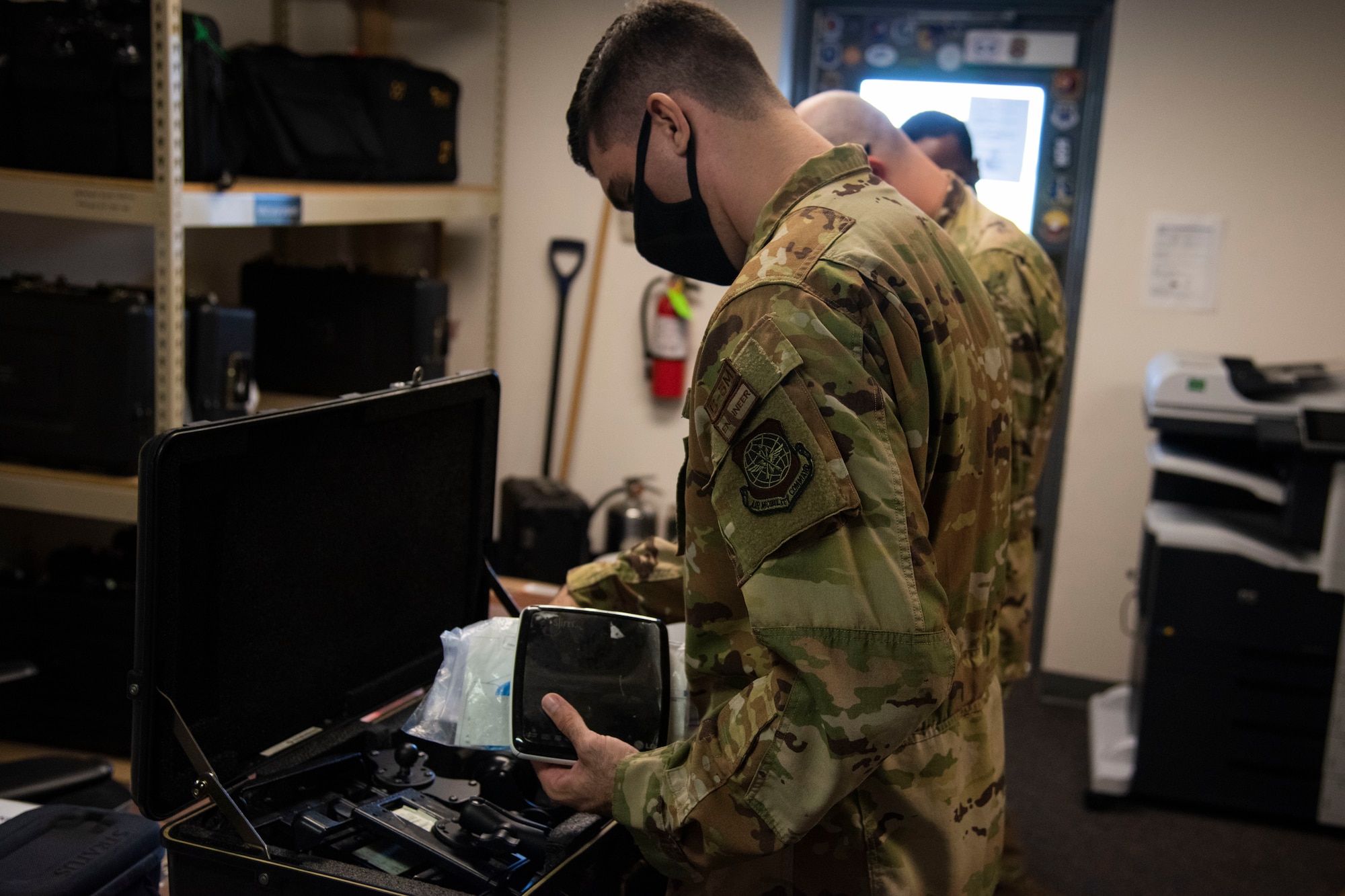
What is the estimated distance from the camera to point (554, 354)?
3.99 metres

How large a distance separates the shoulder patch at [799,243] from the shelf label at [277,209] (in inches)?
73.4

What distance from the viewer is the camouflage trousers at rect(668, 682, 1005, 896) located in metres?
0.99

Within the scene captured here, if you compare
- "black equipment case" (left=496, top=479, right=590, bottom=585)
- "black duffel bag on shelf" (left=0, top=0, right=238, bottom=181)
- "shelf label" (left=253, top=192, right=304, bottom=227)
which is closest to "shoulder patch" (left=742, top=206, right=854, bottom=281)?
"black duffel bag on shelf" (left=0, top=0, right=238, bottom=181)

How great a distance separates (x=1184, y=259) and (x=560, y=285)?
2.07 m

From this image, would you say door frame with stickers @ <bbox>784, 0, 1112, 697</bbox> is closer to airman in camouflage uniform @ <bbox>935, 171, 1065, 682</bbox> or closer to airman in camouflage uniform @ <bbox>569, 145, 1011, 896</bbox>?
airman in camouflage uniform @ <bbox>935, 171, 1065, 682</bbox>

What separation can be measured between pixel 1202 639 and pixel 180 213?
2.63 metres

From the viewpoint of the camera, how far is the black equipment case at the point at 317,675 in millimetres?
918

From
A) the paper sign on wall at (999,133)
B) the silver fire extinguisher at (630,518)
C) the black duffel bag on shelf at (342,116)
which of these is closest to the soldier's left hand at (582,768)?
the black duffel bag on shelf at (342,116)

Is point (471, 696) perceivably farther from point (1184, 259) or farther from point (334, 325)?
point (1184, 259)

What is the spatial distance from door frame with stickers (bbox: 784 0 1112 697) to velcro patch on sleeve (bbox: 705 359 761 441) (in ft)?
10.0

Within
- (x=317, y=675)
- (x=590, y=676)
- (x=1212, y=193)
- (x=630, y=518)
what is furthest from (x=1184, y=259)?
(x=317, y=675)

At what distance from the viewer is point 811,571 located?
A: 2.77 feet

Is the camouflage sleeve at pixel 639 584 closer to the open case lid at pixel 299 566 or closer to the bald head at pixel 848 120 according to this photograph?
the open case lid at pixel 299 566

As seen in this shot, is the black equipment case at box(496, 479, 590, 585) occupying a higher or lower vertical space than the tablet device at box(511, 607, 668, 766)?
lower
